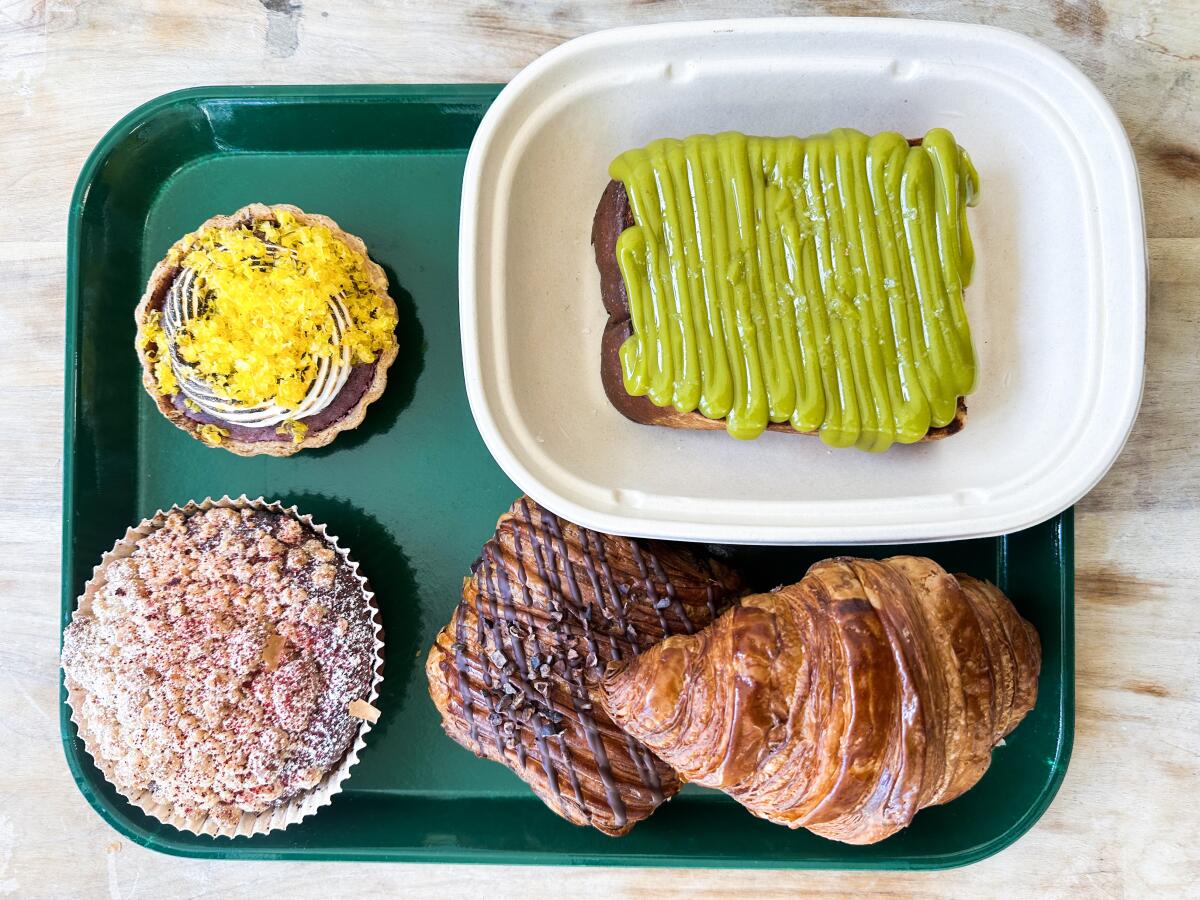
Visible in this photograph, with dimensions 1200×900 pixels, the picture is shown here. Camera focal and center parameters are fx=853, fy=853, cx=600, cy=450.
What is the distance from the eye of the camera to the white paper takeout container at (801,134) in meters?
1.75

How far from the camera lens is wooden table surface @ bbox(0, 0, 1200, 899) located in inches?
81.0

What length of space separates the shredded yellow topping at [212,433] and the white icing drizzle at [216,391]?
0.14ft

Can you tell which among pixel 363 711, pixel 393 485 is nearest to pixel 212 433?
pixel 393 485

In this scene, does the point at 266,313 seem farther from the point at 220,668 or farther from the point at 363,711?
the point at 363,711

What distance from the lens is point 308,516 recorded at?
2.03 meters

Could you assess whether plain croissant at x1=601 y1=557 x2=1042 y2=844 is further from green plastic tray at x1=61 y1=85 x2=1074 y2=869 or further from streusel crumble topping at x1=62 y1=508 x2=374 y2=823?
streusel crumble topping at x1=62 y1=508 x2=374 y2=823

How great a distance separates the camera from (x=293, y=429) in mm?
1949

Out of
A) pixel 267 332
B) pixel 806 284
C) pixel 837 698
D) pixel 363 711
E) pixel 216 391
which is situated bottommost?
pixel 363 711

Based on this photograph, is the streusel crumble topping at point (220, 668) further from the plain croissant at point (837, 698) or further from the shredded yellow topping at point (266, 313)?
the plain croissant at point (837, 698)

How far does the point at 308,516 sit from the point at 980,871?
1.85m

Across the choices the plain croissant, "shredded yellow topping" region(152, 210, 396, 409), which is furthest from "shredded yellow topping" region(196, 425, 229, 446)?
the plain croissant

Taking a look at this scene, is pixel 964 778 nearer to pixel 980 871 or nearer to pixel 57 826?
pixel 980 871

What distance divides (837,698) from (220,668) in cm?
125

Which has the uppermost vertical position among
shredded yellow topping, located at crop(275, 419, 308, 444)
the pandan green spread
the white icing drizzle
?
the pandan green spread
